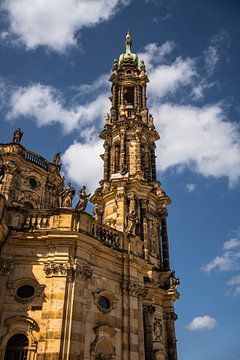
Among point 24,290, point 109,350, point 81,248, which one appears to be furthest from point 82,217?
point 109,350

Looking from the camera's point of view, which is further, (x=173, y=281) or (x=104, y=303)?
(x=173, y=281)

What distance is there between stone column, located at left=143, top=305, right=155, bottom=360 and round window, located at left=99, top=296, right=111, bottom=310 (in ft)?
25.9

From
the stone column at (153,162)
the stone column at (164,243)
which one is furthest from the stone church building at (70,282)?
the stone column at (153,162)

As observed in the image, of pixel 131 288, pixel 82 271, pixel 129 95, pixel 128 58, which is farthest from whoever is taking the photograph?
pixel 128 58

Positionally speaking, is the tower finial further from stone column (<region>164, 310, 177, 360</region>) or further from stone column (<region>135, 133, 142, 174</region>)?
stone column (<region>164, 310, 177, 360</region>)

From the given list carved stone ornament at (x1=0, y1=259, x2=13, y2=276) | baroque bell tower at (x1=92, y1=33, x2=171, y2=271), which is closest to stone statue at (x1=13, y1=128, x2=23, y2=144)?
baroque bell tower at (x1=92, y1=33, x2=171, y2=271)

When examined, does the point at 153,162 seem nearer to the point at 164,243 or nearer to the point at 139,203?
the point at 139,203

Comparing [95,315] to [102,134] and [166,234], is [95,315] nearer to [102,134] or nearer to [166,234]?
[166,234]

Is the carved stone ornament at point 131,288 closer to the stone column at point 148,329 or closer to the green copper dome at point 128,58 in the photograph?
the stone column at point 148,329

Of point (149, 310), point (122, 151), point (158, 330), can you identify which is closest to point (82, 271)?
point (149, 310)

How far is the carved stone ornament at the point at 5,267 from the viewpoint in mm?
17609

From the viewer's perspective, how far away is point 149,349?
25562 mm

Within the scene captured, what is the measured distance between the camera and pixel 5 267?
58.1 feet

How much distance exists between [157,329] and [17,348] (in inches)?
541
